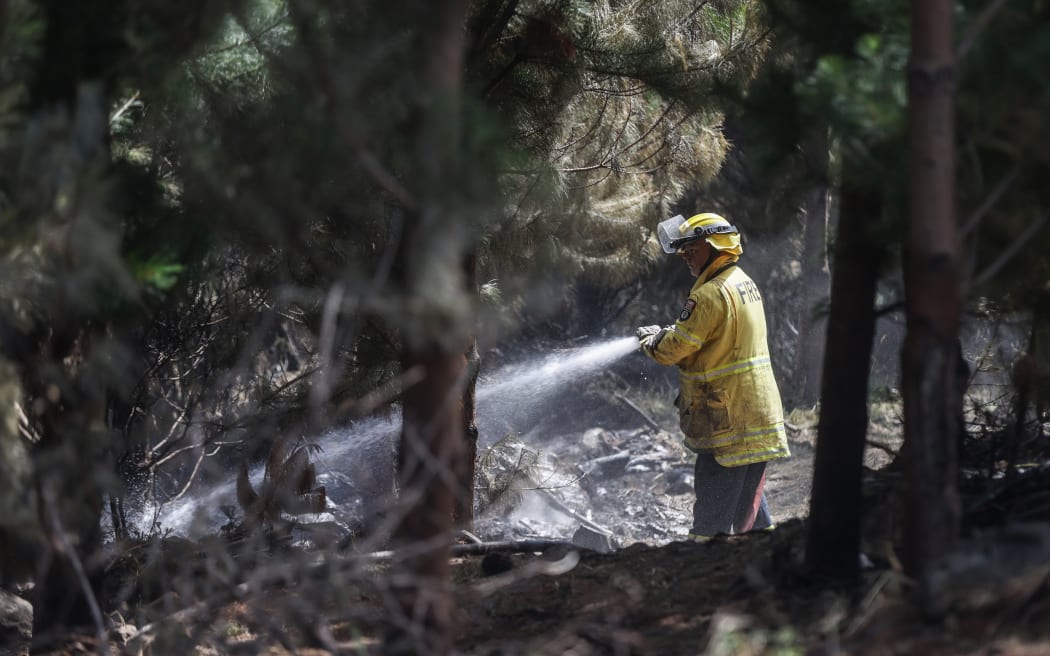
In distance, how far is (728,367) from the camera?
5496 mm

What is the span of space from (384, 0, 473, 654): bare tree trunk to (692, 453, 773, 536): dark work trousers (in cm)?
315

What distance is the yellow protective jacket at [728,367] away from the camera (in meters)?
5.42

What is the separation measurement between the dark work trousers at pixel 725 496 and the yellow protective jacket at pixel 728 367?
100mm

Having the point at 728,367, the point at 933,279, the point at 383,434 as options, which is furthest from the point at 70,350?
the point at 383,434

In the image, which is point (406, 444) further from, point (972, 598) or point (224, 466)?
point (224, 466)

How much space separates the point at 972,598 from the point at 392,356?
340 cm

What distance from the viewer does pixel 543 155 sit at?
5.04 metres

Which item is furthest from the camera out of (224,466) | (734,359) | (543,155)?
(224,466)

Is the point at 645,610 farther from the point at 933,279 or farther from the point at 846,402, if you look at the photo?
the point at 933,279

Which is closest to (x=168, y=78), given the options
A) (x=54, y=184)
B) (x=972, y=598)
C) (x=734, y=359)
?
(x=54, y=184)

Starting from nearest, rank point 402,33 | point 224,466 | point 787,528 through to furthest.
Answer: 1. point 402,33
2. point 787,528
3. point 224,466

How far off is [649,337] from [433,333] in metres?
3.75

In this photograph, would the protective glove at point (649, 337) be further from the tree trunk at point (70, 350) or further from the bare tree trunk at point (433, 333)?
the tree trunk at point (70, 350)

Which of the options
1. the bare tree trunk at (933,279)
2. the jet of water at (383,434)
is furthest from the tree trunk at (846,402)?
the jet of water at (383,434)
